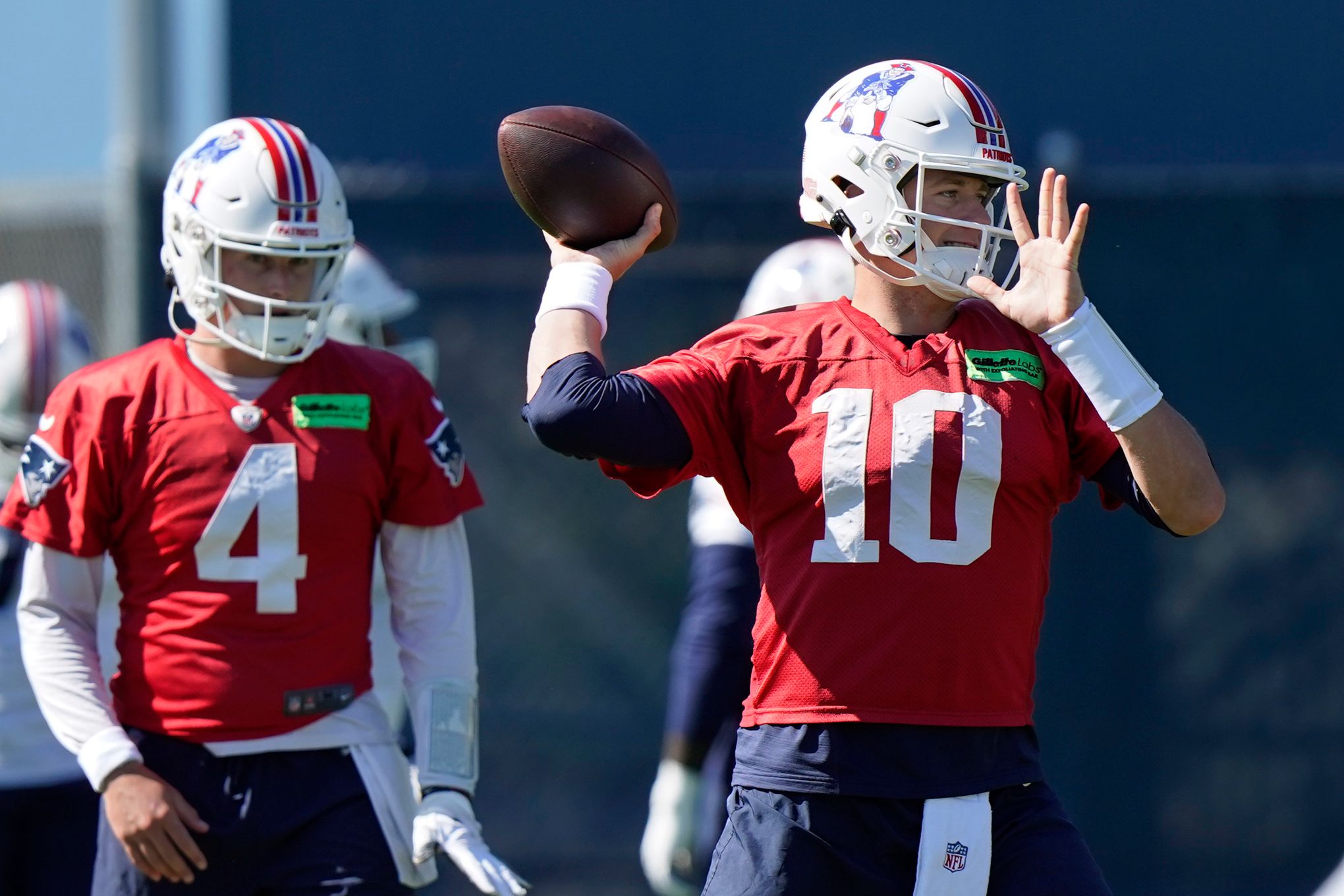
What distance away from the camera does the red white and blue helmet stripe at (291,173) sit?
3291 millimetres

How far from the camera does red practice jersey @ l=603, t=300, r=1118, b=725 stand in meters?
2.60

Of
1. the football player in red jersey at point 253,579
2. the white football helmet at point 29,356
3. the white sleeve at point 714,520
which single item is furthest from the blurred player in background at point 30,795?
the white sleeve at point 714,520

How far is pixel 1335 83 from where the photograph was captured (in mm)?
6461

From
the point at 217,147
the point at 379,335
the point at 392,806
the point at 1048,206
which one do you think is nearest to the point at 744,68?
the point at 379,335

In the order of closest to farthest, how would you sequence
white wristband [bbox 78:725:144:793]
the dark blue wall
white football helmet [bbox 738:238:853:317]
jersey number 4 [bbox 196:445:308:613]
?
1. white wristband [bbox 78:725:144:793]
2. jersey number 4 [bbox 196:445:308:613]
3. white football helmet [bbox 738:238:853:317]
4. the dark blue wall

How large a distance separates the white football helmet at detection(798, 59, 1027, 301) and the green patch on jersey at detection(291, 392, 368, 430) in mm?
953

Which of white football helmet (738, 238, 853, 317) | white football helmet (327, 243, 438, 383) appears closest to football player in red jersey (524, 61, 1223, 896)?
white football helmet (738, 238, 853, 317)

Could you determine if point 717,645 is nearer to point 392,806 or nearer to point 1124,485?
point 392,806

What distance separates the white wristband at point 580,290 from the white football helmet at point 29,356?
1935 millimetres

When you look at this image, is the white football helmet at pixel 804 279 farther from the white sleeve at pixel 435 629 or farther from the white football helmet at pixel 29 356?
the white football helmet at pixel 29 356

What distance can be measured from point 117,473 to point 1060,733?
3.59 metres

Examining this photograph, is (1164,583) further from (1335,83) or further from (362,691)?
A: (362,691)

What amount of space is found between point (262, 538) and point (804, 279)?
1.81m

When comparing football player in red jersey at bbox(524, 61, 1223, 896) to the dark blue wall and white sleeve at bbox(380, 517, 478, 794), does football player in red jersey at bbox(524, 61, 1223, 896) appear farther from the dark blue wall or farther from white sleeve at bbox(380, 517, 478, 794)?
the dark blue wall
